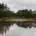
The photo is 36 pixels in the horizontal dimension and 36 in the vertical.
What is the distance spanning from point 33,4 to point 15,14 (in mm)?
221

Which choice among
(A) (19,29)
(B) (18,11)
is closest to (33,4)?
(B) (18,11)

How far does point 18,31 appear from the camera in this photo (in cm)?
75

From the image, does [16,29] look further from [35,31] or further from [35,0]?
[35,0]

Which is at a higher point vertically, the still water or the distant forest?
the distant forest

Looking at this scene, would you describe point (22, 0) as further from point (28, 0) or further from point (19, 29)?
point (19, 29)

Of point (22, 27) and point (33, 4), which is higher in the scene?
point (33, 4)

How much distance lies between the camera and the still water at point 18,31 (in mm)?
738

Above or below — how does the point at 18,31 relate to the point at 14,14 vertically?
below

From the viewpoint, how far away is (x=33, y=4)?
2.68ft

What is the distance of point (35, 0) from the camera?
81cm

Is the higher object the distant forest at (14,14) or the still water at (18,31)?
the distant forest at (14,14)

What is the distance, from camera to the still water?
2.42 ft

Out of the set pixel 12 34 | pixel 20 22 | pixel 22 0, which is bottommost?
pixel 12 34

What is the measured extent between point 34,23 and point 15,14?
0.20 meters
